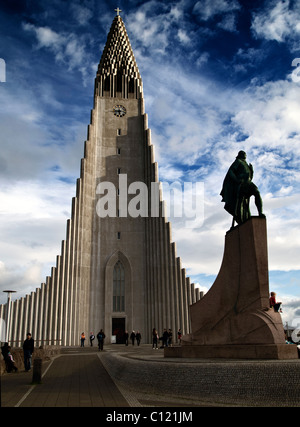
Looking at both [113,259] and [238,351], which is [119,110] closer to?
[113,259]

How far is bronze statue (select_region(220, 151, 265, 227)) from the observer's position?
12477mm

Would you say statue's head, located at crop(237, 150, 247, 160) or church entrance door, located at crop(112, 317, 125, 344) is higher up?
statue's head, located at crop(237, 150, 247, 160)

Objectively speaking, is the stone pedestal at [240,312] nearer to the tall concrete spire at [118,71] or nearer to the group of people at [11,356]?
the group of people at [11,356]

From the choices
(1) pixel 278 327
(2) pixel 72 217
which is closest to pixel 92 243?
(2) pixel 72 217

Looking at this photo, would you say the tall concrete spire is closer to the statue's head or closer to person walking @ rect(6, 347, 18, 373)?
the statue's head

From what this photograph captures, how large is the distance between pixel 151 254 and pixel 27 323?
Result: 1248 centimetres

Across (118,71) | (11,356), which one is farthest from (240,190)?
(118,71)

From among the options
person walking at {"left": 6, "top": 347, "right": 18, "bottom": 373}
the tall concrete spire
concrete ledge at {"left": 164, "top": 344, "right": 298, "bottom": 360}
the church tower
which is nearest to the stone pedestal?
concrete ledge at {"left": 164, "top": 344, "right": 298, "bottom": 360}

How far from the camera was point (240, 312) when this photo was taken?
36.0 feet

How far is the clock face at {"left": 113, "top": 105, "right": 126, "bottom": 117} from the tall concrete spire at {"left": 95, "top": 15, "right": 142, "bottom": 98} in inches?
66.3

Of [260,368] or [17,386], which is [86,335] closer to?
[17,386]

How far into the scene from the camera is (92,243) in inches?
1431

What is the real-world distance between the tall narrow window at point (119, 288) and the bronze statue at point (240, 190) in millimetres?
24331

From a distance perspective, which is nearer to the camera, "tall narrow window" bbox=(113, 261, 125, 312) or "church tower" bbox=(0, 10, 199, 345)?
"church tower" bbox=(0, 10, 199, 345)
